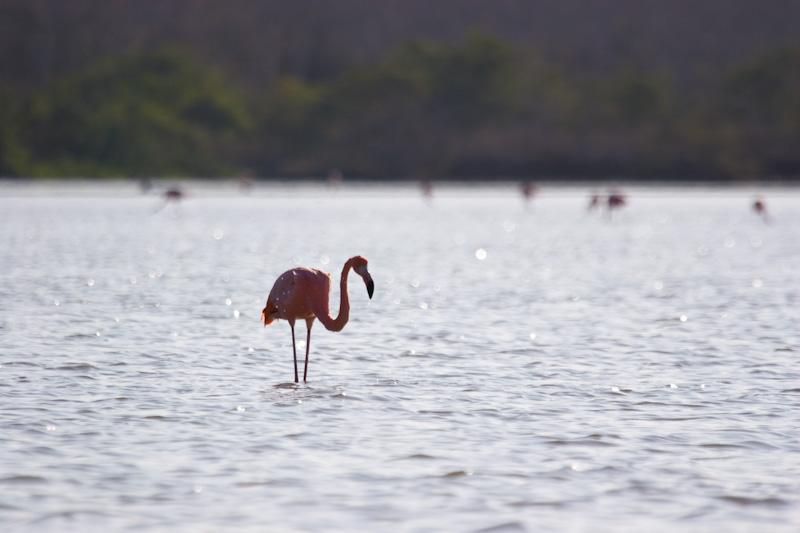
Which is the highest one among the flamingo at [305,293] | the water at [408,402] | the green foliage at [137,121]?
the green foliage at [137,121]

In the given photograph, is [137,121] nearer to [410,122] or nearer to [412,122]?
[410,122]

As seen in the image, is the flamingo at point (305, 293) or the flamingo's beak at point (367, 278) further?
the flamingo at point (305, 293)

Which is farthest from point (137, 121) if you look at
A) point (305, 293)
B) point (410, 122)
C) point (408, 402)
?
point (408, 402)

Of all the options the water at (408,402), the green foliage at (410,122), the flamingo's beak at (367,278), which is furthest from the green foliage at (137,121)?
the flamingo's beak at (367,278)

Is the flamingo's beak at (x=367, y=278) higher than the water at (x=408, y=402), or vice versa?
the flamingo's beak at (x=367, y=278)

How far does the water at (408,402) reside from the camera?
618cm

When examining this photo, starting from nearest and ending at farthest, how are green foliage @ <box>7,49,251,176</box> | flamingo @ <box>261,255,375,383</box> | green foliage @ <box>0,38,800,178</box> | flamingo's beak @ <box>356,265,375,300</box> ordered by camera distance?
flamingo's beak @ <box>356,265,375,300</box>
flamingo @ <box>261,255,375,383</box>
green foliage @ <box>7,49,251,176</box>
green foliage @ <box>0,38,800,178</box>

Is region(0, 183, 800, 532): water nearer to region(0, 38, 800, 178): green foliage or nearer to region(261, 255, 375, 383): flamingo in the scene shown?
region(261, 255, 375, 383): flamingo

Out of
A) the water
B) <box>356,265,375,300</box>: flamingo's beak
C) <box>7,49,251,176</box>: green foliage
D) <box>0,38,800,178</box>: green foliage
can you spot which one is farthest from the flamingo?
<box>7,49,251,176</box>: green foliage

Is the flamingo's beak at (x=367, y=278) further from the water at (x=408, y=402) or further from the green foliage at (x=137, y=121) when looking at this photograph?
the green foliage at (x=137, y=121)

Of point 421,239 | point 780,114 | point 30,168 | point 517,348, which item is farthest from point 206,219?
point 780,114

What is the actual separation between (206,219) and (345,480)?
3444 centimetres

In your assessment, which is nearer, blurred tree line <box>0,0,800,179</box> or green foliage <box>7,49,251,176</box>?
green foliage <box>7,49,251,176</box>

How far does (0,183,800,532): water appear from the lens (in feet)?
20.3
